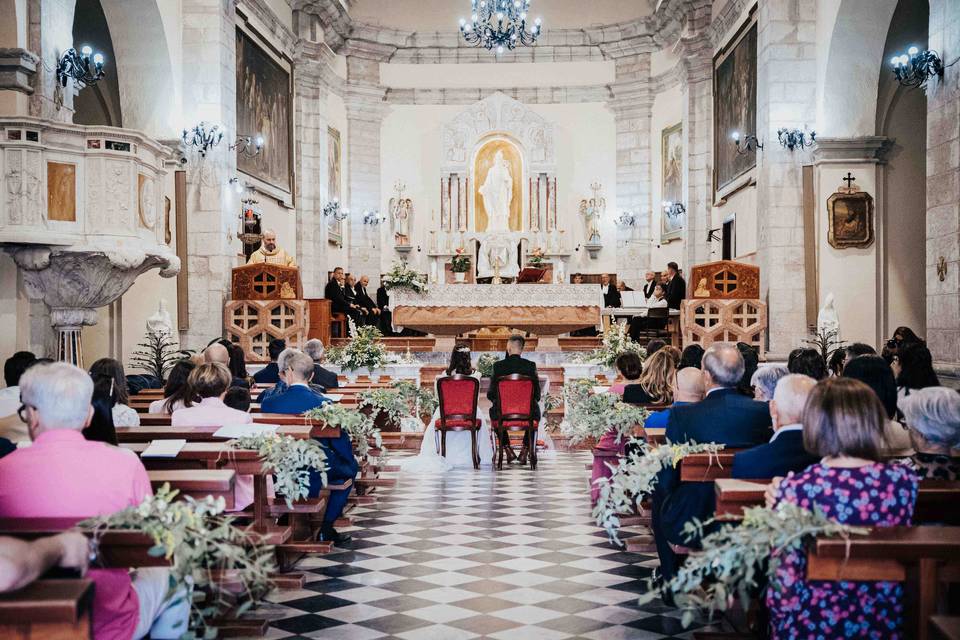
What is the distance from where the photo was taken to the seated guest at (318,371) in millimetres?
9625

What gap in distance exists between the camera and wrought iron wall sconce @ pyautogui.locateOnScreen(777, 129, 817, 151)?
14.2m

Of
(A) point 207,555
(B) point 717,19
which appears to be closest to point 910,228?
(B) point 717,19

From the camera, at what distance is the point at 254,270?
49.1 feet

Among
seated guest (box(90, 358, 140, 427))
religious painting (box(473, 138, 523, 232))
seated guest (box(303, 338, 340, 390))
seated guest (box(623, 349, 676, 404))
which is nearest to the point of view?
seated guest (box(90, 358, 140, 427))

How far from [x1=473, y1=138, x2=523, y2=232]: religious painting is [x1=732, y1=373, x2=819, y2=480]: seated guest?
65.0 feet

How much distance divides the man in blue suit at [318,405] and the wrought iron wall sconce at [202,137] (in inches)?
324

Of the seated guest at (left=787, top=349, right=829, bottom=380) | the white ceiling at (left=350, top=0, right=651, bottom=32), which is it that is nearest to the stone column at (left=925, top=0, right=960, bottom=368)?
the seated guest at (left=787, top=349, right=829, bottom=380)

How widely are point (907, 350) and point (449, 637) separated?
371cm

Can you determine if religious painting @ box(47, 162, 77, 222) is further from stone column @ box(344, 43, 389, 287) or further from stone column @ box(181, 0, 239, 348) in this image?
stone column @ box(344, 43, 389, 287)

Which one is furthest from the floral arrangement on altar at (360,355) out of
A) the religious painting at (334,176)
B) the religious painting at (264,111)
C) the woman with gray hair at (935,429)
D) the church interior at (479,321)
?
the woman with gray hair at (935,429)

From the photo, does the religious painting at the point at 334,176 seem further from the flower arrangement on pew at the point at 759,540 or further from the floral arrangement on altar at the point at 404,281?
the flower arrangement on pew at the point at 759,540

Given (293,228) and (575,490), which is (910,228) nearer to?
(575,490)

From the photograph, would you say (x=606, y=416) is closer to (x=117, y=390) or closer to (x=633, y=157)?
(x=117, y=390)

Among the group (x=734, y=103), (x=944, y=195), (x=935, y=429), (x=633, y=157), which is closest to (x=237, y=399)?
(x=935, y=429)
